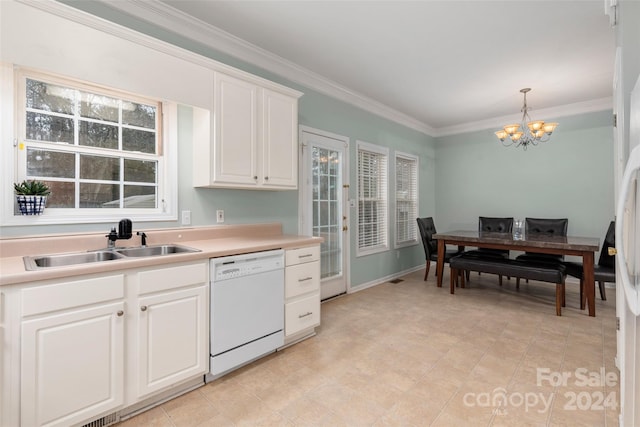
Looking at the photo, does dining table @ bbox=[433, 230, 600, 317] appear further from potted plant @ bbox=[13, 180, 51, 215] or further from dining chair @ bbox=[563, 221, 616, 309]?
potted plant @ bbox=[13, 180, 51, 215]

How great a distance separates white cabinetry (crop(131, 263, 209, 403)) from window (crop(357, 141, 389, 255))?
2700 mm

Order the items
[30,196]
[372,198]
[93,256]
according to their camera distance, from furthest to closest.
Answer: [372,198]
[93,256]
[30,196]

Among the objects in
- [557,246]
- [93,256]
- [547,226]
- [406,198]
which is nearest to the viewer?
[93,256]

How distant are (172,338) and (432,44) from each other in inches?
129

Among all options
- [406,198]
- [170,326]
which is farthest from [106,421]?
[406,198]

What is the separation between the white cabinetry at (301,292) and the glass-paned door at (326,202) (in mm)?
876

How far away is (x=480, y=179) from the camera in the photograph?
554cm

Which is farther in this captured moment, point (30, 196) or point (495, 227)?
point (495, 227)

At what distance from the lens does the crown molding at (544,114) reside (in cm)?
439

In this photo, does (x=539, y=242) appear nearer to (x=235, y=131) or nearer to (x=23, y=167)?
(x=235, y=131)

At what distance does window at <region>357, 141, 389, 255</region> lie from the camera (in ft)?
14.4


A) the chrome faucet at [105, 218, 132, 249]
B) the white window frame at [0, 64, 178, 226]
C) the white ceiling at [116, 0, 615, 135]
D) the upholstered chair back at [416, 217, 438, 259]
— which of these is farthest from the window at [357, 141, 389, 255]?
the chrome faucet at [105, 218, 132, 249]

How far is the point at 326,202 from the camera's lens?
3.86 meters

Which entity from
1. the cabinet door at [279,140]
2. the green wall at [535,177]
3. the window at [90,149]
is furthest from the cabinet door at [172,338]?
the green wall at [535,177]
